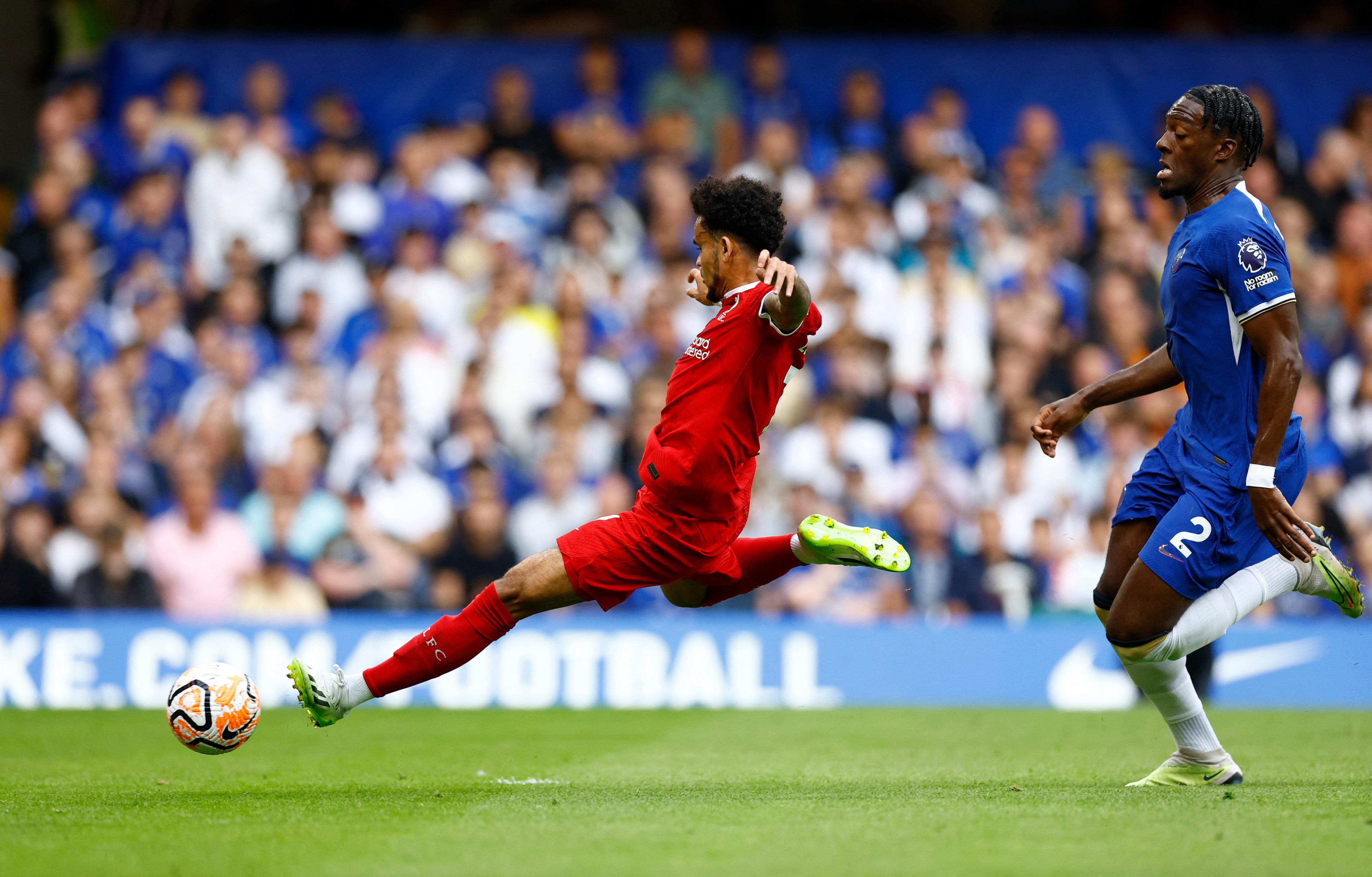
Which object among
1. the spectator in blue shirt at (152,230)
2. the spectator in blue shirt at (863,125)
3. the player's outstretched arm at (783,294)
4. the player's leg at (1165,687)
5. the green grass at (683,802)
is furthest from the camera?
the spectator in blue shirt at (863,125)

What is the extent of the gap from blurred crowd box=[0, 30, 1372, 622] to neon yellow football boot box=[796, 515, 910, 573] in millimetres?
5547

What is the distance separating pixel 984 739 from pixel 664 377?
5.16 m

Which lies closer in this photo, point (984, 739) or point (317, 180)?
point (984, 739)

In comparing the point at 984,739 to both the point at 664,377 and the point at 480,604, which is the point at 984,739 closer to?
the point at 480,604

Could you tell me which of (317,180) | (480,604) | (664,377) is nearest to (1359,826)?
(480,604)

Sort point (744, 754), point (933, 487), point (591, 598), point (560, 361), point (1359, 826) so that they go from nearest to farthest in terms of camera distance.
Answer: point (1359, 826)
point (591, 598)
point (744, 754)
point (933, 487)
point (560, 361)

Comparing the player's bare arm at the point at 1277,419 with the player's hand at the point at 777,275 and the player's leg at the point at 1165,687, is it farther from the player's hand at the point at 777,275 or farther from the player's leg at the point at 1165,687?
the player's hand at the point at 777,275

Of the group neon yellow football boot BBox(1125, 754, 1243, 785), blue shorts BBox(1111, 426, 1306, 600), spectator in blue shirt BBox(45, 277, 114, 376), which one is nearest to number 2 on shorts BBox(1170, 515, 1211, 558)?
blue shorts BBox(1111, 426, 1306, 600)

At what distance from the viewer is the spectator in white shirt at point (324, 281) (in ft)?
47.3

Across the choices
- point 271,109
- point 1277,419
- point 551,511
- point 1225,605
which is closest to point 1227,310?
point 1277,419

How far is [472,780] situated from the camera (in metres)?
6.82

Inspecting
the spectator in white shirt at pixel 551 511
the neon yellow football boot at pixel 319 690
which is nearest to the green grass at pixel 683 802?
the neon yellow football boot at pixel 319 690

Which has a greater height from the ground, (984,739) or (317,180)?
(317,180)

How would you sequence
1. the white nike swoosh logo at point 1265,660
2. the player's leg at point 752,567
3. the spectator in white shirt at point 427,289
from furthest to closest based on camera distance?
the spectator in white shirt at point 427,289
the white nike swoosh logo at point 1265,660
the player's leg at point 752,567
